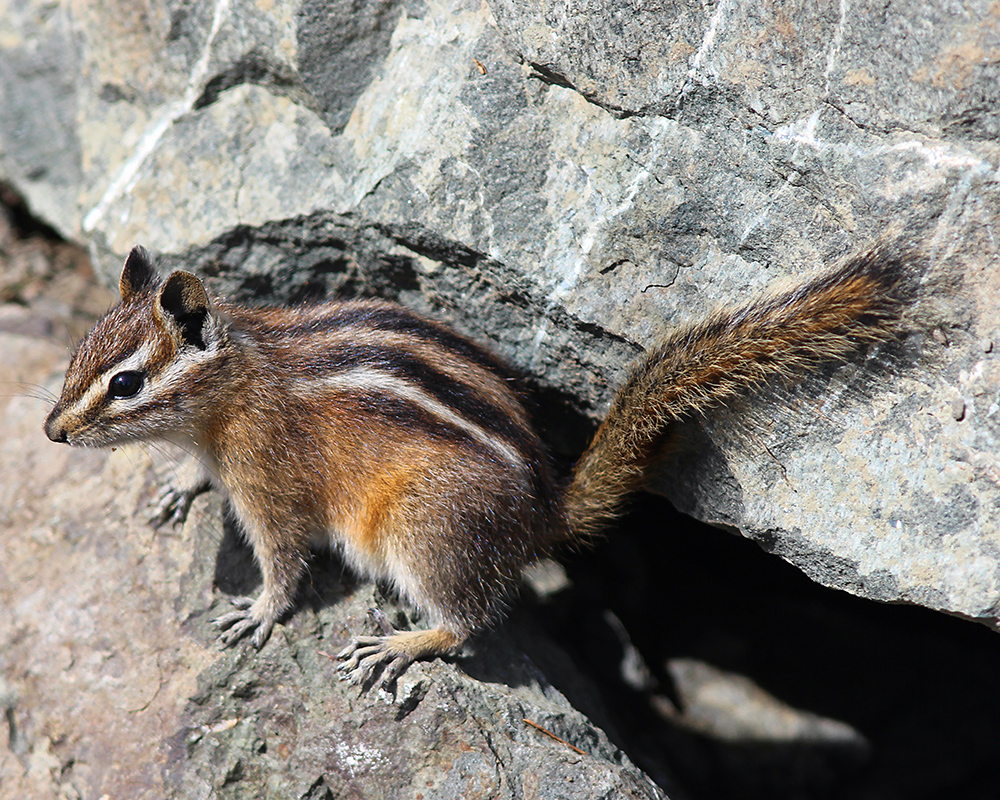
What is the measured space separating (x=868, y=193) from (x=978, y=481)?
1.12 meters

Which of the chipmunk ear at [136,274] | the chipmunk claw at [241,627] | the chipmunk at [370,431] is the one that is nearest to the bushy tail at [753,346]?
the chipmunk at [370,431]

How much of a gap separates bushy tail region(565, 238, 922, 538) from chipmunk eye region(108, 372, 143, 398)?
1.93m

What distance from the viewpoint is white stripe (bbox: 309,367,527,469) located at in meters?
3.48

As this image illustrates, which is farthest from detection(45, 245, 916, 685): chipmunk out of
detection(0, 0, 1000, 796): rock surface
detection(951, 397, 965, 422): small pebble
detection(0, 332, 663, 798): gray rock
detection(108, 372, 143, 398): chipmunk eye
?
detection(951, 397, 965, 422): small pebble

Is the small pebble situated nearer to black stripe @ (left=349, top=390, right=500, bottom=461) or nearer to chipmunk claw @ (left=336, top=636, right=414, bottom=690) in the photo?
black stripe @ (left=349, top=390, right=500, bottom=461)

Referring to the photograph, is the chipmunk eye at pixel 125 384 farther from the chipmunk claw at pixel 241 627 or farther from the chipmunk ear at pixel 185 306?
the chipmunk claw at pixel 241 627

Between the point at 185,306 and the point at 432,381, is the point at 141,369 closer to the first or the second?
the point at 185,306

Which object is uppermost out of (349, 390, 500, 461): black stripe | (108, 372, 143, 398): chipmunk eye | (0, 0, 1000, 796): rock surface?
(0, 0, 1000, 796): rock surface

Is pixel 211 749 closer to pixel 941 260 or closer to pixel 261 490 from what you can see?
pixel 261 490

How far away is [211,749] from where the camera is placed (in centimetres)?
340

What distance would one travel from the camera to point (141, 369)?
3.28 meters

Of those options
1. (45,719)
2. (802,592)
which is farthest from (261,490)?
(802,592)

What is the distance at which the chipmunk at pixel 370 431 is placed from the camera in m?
3.27

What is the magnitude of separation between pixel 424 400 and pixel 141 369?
1.15 m
